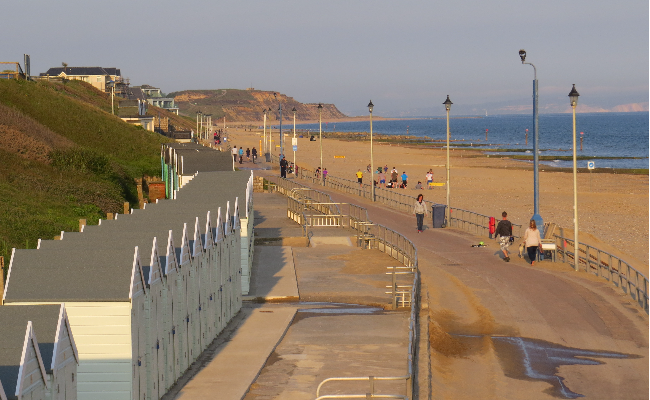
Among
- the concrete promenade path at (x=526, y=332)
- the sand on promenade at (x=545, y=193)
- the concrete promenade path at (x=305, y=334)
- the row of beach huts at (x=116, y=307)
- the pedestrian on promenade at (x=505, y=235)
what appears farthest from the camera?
the sand on promenade at (x=545, y=193)

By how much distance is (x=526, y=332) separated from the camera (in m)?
18.2

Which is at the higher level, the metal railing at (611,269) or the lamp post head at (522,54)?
the lamp post head at (522,54)

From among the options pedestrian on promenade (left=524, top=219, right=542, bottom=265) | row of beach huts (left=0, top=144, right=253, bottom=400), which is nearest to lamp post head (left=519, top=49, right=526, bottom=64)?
pedestrian on promenade (left=524, top=219, right=542, bottom=265)

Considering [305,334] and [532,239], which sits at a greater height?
[532,239]

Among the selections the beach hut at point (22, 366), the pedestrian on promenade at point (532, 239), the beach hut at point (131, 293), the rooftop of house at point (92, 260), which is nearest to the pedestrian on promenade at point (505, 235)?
the pedestrian on promenade at point (532, 239)

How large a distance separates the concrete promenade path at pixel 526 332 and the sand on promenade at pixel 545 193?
240 cm

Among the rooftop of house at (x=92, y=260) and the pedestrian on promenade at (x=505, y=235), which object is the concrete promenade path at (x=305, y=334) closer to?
the rooftop of house at (x=92, y=260)

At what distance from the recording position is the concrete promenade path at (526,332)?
14625 millimetres

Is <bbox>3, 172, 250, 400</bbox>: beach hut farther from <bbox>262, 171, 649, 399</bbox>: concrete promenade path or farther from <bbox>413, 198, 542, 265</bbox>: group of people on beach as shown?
<bbox>413, 198, 542, 265</bbox>: group of people on beach

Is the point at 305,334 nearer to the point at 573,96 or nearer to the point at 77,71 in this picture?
the point at 573,96

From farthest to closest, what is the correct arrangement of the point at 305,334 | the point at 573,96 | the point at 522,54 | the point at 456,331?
the point at 522,54 < the point at 573,96 < the point at 456,331 < the point at 305,334

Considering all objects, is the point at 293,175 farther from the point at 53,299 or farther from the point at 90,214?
the point at 53,299

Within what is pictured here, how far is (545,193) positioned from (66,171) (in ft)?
106

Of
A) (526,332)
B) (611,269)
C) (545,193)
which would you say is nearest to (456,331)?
(526,332)
